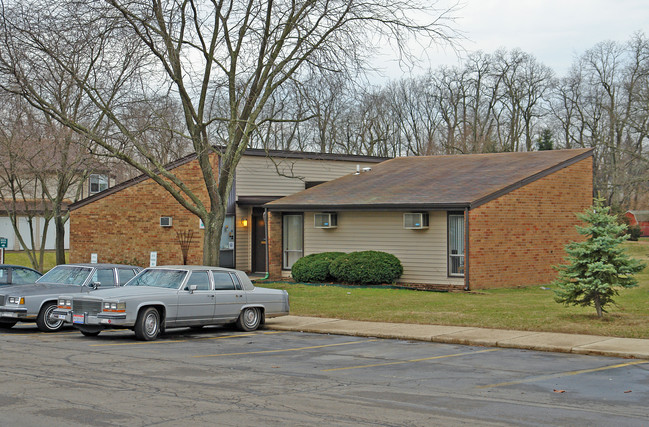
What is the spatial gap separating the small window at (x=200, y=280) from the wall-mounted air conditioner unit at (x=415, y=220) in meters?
10.8

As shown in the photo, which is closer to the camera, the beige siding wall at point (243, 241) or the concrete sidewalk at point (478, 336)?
the concrete sidewalk at point (478, 336)

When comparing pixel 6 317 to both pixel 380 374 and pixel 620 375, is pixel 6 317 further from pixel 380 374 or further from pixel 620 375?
pixel 620 375

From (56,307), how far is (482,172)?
→ 668 inches

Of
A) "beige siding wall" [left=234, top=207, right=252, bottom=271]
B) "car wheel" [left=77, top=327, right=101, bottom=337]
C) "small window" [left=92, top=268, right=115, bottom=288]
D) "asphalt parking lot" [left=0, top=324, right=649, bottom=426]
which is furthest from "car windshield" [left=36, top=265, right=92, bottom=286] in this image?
"beige siding wall" [left=234, top=207, right=252, bottom=271]

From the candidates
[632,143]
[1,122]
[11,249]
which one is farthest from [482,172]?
[632,143]

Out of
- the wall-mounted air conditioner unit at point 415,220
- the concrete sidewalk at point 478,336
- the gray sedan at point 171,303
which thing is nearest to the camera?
the concrete sidewalk at point 478,336

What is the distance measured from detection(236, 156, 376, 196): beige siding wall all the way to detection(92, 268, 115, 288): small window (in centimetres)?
1387

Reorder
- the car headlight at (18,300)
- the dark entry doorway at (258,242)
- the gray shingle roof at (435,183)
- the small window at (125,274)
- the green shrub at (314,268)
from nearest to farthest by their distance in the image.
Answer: the car headlight at (18,300) < the small window at (125,274) < the gray shingle roof at (435,183) < the green shrub at (314,268) < the dark entry doorway at (258,242)

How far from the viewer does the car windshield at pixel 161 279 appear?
53.2ft

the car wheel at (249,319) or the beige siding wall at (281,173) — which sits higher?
the beige siding wall at (281,173)

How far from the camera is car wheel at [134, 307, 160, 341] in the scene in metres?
15.2

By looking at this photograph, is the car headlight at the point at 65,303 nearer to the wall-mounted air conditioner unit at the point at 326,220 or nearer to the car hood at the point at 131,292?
the car hood at the point at 131,292

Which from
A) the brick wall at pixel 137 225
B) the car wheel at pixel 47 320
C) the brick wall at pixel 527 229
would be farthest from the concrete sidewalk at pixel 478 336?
the brick wall at pixel 137 225

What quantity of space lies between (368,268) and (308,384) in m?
15.6
